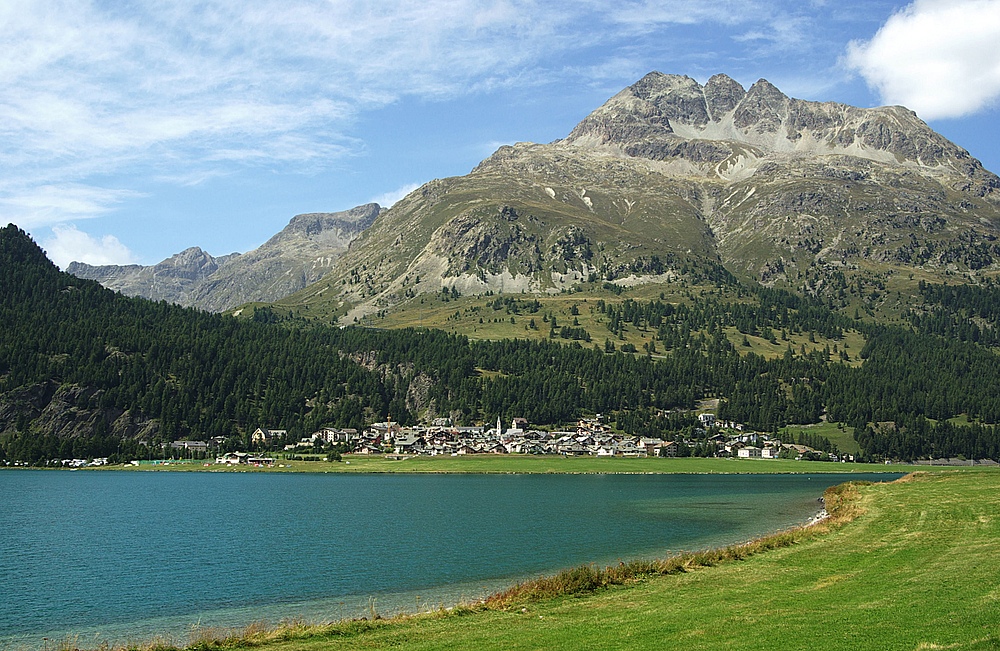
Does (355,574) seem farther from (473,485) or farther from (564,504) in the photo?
(473,485)

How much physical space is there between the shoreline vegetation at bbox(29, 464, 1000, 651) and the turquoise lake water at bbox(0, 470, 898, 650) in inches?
349

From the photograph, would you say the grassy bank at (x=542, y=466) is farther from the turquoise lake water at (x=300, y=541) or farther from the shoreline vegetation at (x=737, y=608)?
the shoreline vegetation at (x=737, y=608)

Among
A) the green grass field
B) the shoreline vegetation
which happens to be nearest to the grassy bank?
the shoreline vegetation

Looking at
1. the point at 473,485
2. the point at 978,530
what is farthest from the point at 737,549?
the point at 473,485

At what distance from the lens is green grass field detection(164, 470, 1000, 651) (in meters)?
25.8

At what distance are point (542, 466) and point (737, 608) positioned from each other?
148 metres

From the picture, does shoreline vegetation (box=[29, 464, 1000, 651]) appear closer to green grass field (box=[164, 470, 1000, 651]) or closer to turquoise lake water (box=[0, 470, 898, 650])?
green grass field (box=[164, 470, 1000, 651])

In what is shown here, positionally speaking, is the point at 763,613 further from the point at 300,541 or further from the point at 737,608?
the point at 300,541

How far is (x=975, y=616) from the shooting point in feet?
86.3

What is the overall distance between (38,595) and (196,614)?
12.5m

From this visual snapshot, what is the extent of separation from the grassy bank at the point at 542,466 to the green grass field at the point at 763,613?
12714 cm

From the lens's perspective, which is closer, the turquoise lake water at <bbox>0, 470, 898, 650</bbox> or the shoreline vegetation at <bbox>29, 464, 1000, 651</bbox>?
the shoreline vegetation at <bbox>29, 464, 1000, 651</bbox>

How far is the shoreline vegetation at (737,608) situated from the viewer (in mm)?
26281

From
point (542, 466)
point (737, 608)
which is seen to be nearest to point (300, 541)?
point (737, 608)
